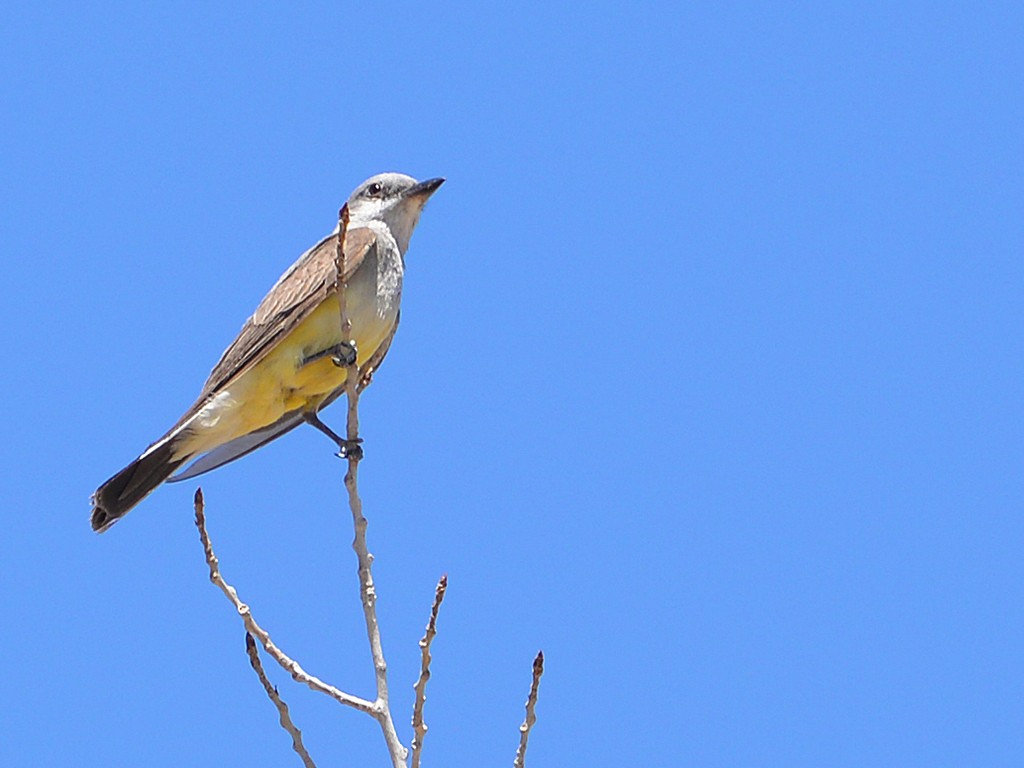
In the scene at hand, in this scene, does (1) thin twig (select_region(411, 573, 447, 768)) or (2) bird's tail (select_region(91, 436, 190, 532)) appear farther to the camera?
(2) bird's tail (select_region(91, 436, 190, 532))

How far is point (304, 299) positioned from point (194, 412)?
37.3 inches

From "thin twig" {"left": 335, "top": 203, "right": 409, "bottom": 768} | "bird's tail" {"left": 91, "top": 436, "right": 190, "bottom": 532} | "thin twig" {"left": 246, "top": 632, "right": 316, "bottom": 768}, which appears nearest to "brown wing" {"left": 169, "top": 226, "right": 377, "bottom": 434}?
"bird's tail" {"left": 91, "top": 436, "right": 190, "bottom": 532}

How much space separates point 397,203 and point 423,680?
4.81 metres

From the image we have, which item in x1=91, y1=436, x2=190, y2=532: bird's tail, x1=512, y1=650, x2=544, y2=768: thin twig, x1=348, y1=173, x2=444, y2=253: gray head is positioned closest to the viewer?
x1=512, y1=650, x2=544, y2=768: thin twig

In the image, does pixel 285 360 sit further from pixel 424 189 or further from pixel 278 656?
pixel 278 656

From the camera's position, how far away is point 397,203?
8734 millimetres

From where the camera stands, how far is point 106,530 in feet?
24.2

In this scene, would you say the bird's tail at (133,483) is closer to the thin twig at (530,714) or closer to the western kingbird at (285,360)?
the western kingbird at (285,360)

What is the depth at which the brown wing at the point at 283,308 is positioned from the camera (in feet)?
25.1

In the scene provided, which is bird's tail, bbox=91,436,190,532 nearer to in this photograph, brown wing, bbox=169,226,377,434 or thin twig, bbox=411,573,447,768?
brown wing, bbox=169,226,377,434

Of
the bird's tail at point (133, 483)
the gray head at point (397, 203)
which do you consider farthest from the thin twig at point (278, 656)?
the gray head at point (397, 203)

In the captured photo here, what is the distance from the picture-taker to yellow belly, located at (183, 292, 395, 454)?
7.68 metres

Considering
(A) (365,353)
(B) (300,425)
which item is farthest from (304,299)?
(B) (300,425)

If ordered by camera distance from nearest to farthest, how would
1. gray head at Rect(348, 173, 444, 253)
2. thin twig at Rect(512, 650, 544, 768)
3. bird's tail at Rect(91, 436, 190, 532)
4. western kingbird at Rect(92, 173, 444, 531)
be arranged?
thin twig at Rect(512, 650, 544, 768), bird's tail at Rect(91, 436, 190, 532), western kingbird at Rect(92, 173, 444, 531), gray head at Rect(348, 173, 444, 253)
